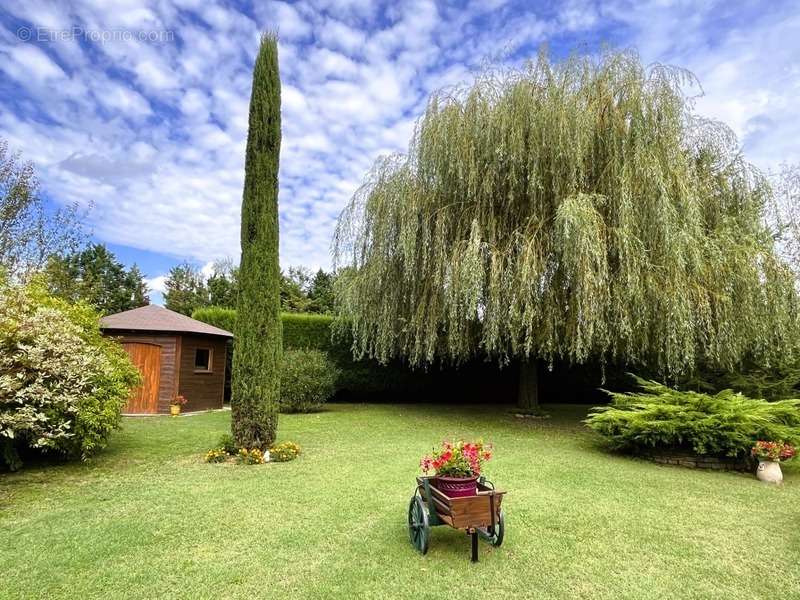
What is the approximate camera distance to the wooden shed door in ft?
37.7

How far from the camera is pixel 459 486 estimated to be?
3232mm

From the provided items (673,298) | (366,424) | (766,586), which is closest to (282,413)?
(366,424)

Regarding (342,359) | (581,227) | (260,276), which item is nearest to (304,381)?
(342,359)

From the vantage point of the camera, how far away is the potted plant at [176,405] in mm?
11289

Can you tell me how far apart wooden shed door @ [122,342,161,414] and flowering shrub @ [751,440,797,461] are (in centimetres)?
1204

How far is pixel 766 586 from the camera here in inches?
110

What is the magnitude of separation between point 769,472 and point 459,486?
4.61 meters

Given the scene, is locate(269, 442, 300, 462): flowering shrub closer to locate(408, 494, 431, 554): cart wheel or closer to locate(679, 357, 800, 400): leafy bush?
locate(408, 494, 431, 554): cart wheel

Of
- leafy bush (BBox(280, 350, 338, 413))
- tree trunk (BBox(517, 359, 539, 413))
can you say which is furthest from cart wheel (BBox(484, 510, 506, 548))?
leafy bush (BBox(280, 350, 338, 413))

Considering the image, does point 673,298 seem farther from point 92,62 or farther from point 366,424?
point 92,62

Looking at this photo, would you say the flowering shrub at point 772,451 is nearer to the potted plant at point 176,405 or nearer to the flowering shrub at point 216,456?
the flowering shrub at point 216,456

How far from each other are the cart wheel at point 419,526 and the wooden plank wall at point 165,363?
9971 mm

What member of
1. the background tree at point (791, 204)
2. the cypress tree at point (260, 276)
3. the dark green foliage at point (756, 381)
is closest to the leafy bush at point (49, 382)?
the cypress tree at point (260, 276)

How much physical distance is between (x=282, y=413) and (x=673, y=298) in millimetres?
8649
